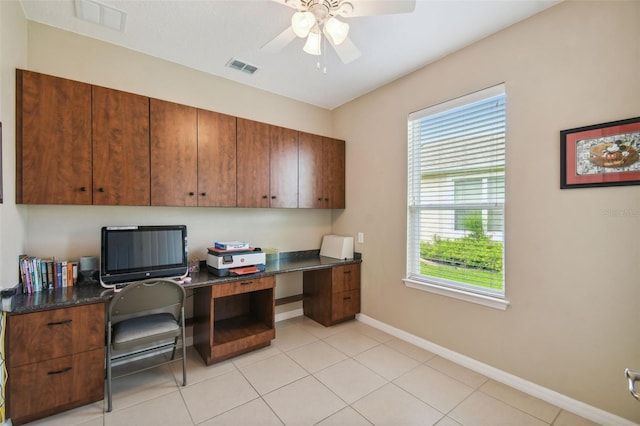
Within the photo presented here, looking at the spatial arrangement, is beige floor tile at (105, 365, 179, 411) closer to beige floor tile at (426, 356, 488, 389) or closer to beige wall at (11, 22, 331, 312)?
beige wall at (11, 22, 331, 312)

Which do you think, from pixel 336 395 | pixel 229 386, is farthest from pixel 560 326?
pixel 229 386

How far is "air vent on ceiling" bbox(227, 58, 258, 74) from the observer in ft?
9.22

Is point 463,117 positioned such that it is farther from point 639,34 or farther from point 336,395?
point 336,395

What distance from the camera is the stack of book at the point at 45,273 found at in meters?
2.01

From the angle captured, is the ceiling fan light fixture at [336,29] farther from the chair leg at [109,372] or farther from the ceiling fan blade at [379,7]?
the chair leg at [109,372]

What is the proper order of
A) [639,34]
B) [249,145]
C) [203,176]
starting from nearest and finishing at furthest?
[639,34]
[203,176]
[249,145]

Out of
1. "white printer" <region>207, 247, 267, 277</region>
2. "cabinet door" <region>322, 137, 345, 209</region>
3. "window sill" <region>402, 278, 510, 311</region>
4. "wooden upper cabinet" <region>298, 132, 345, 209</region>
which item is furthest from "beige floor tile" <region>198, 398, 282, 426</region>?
"cabinet door" <region>322, 137, 345, 209</region>

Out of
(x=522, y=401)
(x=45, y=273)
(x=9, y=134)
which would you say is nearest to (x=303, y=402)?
(x=522, y=401)

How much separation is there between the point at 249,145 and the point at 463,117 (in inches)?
83.7

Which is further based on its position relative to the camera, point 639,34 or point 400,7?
point 639,34

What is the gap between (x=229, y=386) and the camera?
2.24 metres

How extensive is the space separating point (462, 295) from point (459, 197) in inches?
35.6

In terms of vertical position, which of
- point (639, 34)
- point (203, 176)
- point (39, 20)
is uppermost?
point (39, 20)

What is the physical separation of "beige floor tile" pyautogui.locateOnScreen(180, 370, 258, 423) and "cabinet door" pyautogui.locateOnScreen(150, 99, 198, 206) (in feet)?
5.04
